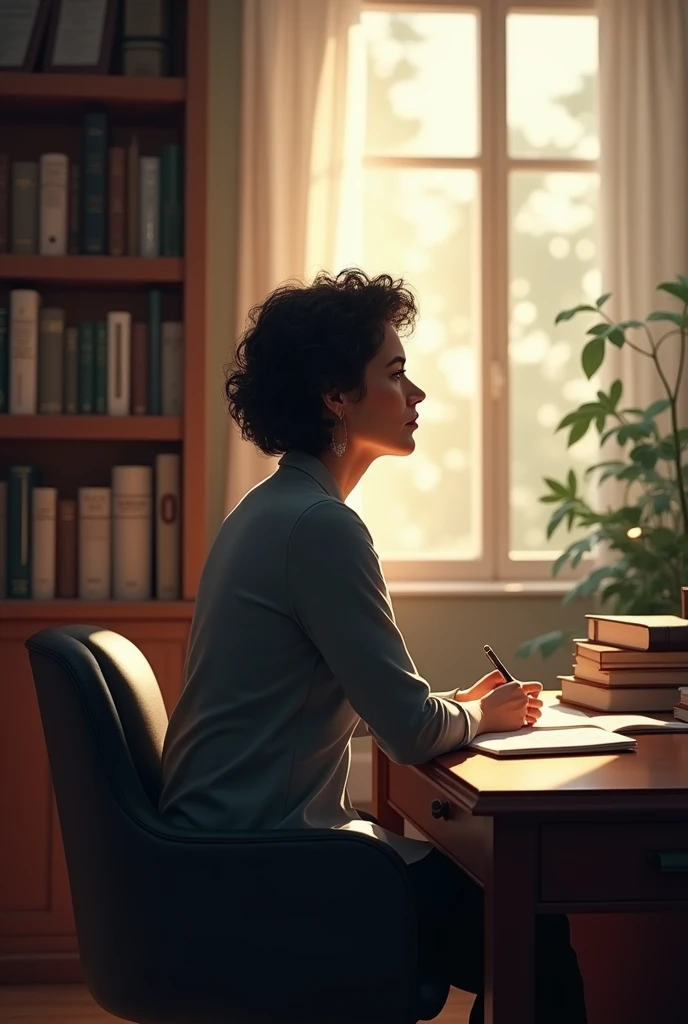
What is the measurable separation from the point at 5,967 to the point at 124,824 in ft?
5.59

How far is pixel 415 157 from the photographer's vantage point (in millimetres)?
3895

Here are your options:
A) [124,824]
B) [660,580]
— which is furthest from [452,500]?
[124,824]

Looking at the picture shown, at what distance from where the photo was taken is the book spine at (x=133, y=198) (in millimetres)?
3105

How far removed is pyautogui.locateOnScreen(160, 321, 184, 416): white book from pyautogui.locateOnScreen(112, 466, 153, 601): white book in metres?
0.18

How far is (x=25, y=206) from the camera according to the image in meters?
3.10

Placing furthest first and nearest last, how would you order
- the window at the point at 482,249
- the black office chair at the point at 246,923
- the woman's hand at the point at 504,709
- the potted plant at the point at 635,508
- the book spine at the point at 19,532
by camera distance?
the window at the point at 482,249
the potted plant at the point at 635,508
the book spine at the point at 19,532
the woman's hand at the point at 504,709
the black office chair at the point at 246,923

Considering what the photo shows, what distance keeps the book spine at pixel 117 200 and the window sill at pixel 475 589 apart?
1.32m

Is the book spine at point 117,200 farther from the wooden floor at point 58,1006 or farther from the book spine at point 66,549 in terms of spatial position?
the wooden floor at point 58,1006

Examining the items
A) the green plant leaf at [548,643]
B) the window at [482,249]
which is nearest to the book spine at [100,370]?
the window at [482,249]

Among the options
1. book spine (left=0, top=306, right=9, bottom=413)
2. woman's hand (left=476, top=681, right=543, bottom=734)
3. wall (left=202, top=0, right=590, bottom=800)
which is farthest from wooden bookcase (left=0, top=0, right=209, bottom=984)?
woman's hand (left=476, top=681, right=543, bottom=734)

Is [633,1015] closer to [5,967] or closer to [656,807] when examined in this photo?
[656,807]

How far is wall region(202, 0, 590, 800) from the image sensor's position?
3.70 meters

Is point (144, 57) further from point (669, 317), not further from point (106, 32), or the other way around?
point (669, 317)

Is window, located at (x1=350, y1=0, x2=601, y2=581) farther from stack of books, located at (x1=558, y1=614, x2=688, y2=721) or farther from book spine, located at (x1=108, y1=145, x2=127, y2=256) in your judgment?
stack of books, located at (x1=558, y1=614, x2=688, y2=721)
